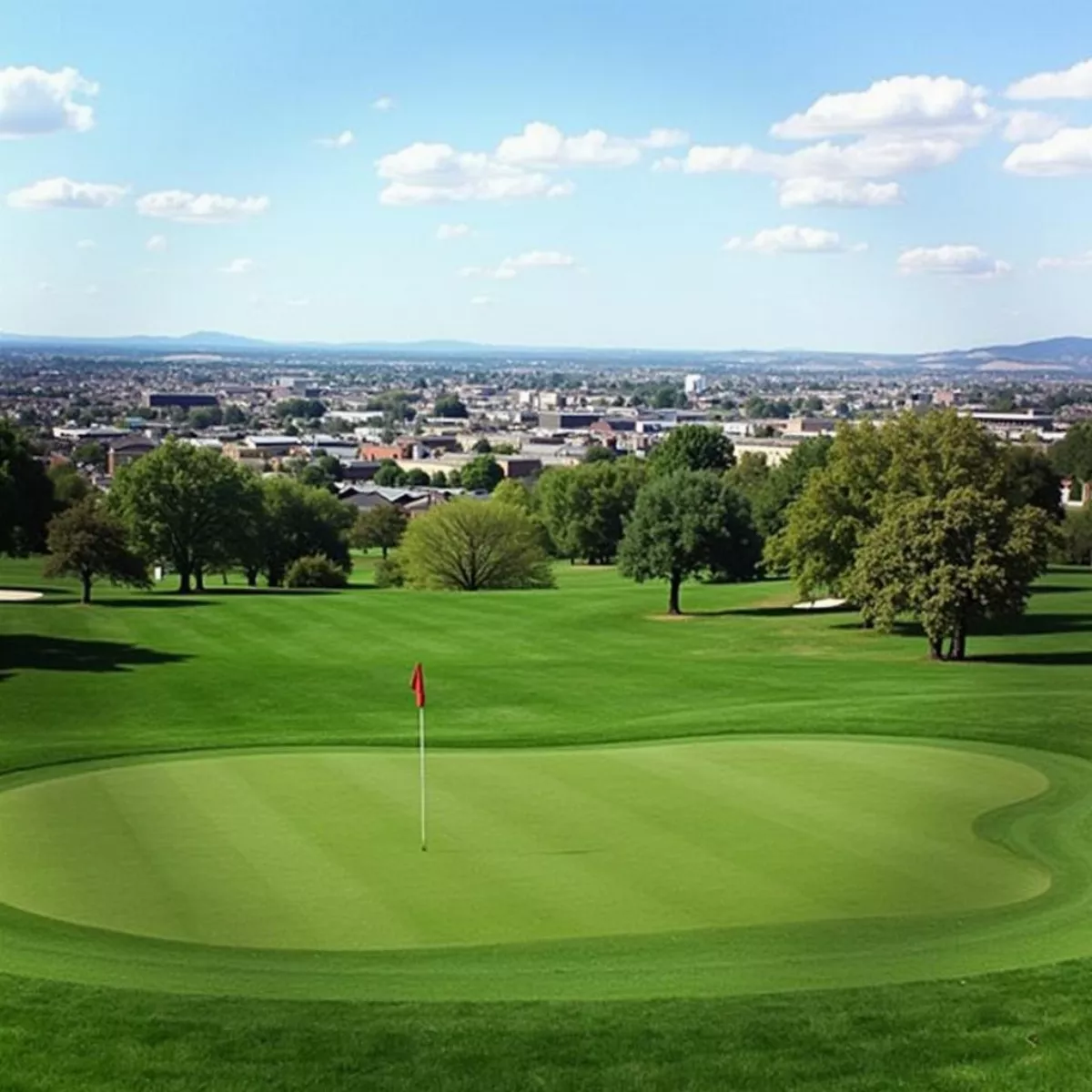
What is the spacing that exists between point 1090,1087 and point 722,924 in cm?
431

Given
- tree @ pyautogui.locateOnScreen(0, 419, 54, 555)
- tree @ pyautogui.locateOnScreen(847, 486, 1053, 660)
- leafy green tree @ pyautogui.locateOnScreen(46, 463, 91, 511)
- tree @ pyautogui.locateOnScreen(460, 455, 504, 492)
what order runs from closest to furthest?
tree @ pyautogui.locateOnScreen(847, 486, 1053, 660) < tree @ pyautogui.locateOnScreen(0, 419, 54, 555) < leafy green tree @ pyautogui.locateOnScreen(46, 463, 91, 511) < tree @ pyautogui.locateOnScreen(460, 455, 504, 492)

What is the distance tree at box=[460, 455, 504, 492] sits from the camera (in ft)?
529

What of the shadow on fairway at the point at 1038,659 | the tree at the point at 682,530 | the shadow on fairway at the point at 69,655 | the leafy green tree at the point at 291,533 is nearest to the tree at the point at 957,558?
the shadow on fairway at the point at 1038,659

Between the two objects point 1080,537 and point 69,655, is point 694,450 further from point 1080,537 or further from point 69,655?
point 69,655

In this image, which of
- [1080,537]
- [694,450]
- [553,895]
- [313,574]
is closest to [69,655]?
[553,895]

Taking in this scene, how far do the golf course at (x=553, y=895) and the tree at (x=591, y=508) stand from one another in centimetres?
5988

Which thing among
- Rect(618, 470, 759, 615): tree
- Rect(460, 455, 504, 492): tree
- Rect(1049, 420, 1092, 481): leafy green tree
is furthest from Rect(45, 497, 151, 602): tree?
Rect(460, 455, 504, 492): tree

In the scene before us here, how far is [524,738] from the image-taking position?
2373 cm

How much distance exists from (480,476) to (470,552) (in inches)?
3577

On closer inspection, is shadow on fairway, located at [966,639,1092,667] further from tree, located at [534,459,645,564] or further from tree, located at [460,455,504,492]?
tree, located at [460,455,504,492]

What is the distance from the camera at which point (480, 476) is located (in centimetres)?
16162

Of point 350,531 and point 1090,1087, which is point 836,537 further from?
point 350,531

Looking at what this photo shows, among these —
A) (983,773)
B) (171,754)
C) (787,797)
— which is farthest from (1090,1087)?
(171,754)

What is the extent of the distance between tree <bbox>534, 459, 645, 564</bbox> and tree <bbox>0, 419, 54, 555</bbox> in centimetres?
2958
